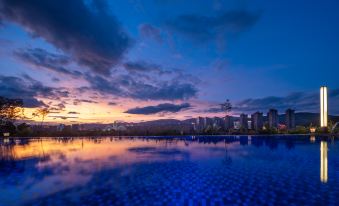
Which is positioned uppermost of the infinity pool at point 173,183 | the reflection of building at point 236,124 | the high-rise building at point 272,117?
the high-rise building at point 272,117

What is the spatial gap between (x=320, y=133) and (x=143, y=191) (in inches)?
1439

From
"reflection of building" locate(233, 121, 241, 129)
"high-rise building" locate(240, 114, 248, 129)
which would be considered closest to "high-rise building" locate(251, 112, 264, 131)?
"high-rise building" locate(240, 114, 248, 129)

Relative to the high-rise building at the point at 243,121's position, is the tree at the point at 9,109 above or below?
above

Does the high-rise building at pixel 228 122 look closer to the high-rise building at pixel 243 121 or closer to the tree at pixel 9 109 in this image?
the high-rise building at pixel 243 121

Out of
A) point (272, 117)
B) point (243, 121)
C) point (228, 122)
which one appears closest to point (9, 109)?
point (228, 122)

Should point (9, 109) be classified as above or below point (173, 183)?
above

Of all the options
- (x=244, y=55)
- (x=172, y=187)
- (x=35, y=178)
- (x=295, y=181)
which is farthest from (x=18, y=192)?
(x=244, y=55)

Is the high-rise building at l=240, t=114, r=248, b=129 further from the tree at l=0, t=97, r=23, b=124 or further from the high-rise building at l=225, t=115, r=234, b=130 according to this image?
the tree at l=0, t=97, r=23, b=124

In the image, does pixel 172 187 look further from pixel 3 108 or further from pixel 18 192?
pixel 3 108

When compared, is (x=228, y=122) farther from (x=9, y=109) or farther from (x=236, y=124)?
(x=9, y=109)

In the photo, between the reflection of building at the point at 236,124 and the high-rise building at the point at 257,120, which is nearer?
the high-rise building at the point at 257,120

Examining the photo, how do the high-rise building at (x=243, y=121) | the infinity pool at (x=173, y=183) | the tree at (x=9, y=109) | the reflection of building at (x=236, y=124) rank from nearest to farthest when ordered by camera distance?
the infinity pool at (x=173, y=183)
the reflection of building at (x=236, y=124)
the tree at (x=9, y=109)
the high-rise building at (x=243, y=121)

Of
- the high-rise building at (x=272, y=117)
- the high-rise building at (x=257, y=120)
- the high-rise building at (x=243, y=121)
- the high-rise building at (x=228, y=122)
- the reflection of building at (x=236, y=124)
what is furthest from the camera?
the high-rise building at (x=243, y=121)

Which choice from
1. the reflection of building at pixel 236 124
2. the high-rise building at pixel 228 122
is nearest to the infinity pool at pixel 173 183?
the reflection of building at pixel 236 124
